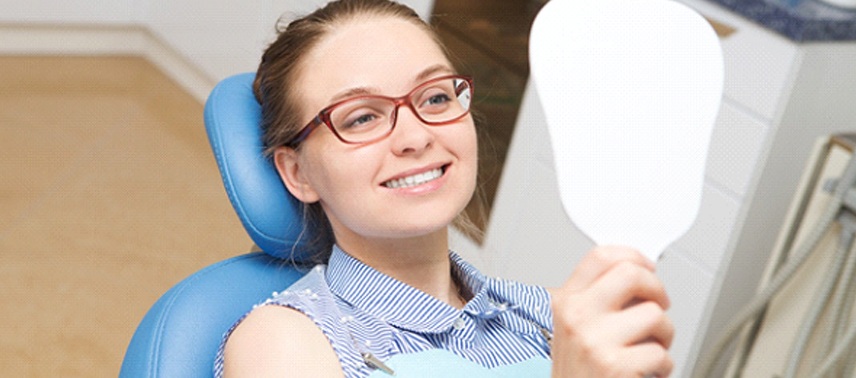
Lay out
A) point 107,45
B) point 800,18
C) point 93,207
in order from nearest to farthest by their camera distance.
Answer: point 800,18, point 93,207, point 107,45

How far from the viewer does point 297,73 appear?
1342mm

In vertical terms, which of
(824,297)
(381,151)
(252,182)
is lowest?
(824,297)

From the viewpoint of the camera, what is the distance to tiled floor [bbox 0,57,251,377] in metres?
2.55

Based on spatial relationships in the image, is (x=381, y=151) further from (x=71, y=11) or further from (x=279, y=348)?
(x=71, y=11)

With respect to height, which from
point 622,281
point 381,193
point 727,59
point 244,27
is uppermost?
point 622,281

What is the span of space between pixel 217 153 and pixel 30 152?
6.69 feet

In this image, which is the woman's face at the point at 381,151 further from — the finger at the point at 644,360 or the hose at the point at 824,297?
the hose at the point at 824,297

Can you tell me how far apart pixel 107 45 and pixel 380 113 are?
289cm

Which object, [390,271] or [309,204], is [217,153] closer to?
[309,204]

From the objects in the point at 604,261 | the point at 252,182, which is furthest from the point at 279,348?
the point at 604,261

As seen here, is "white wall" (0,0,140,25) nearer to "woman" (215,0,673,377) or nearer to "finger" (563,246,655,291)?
"woman" (215,0,673,377)

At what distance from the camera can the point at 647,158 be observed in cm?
86

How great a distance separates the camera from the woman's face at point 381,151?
1.24 m

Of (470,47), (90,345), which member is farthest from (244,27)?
(90,345)
